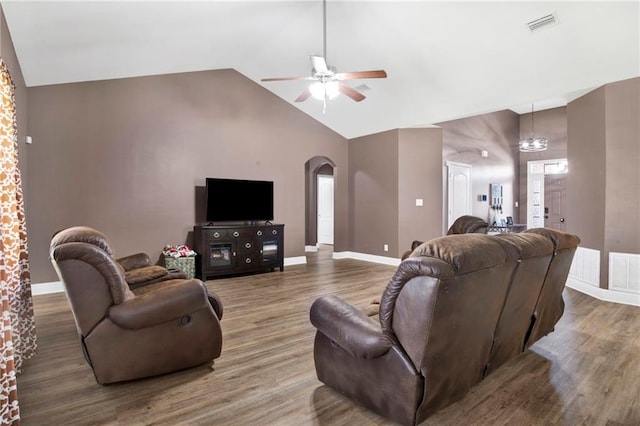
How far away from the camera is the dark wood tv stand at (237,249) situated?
17.8 ft

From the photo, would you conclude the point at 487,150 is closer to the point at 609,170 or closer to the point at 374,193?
the point at 374,193

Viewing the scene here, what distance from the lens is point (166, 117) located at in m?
5.46

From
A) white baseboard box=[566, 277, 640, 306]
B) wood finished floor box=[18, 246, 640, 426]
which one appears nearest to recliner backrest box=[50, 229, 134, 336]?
wood finished floor box=[18, 246, 640, 426]

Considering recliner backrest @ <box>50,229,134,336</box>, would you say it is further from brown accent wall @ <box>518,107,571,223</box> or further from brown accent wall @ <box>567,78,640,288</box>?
brown accent wall @ <box>518,107,571,223</box>

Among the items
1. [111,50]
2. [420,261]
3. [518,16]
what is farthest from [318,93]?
[420,261]

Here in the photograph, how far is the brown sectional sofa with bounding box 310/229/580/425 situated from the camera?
1578 millimetres

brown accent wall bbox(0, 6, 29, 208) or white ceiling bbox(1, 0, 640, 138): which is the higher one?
white ceiling bbox(1, 0, 640, 138)

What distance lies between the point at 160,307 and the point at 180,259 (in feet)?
10.4

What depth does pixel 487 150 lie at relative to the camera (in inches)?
322

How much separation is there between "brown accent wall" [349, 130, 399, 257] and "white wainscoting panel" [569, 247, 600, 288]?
2907mm

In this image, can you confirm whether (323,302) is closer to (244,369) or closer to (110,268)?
(244,369)

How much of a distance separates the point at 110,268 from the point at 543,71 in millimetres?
5190

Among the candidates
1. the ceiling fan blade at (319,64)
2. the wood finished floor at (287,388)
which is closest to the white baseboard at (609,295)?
the wood finished floor at (287,388)

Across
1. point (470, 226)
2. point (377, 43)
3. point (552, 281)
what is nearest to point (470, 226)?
point (470, 226)
